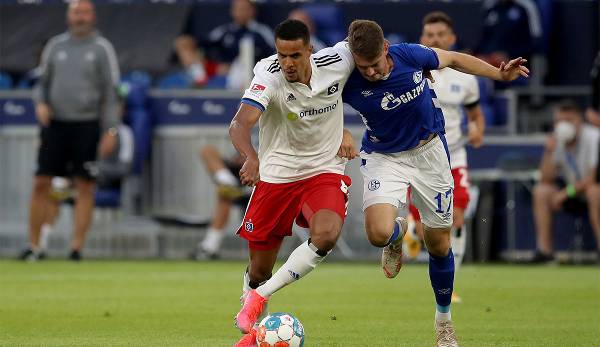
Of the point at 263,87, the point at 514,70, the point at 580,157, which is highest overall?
the point at 514,70

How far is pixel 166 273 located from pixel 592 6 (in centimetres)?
857

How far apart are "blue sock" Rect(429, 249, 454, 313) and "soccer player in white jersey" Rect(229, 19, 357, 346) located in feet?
2.37

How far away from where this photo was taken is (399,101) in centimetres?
920

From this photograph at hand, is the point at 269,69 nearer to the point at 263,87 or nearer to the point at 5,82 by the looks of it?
the point at 263,87

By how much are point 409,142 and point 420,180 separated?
0.27 metres

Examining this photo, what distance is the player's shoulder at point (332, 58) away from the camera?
9.14 metres

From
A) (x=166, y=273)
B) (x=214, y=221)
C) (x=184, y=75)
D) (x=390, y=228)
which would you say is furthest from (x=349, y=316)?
(x=184, y=75)

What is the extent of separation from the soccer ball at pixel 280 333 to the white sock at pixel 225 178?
10.4m

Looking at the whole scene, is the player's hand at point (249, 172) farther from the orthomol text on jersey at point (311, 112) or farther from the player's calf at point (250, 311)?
→ the orthomol text on jersey at point (311, 112)

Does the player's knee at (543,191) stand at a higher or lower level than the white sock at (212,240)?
higher

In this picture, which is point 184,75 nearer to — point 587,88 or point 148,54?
point 148,54

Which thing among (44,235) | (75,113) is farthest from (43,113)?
(44,235)

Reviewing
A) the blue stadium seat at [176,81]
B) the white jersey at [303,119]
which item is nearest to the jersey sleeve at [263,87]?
the white jersey at [303,119]

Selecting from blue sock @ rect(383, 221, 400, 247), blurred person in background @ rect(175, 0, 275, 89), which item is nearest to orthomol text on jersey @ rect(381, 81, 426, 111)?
blue sock @ rect(383, 221, 400, 247)
